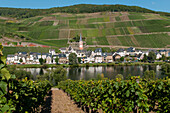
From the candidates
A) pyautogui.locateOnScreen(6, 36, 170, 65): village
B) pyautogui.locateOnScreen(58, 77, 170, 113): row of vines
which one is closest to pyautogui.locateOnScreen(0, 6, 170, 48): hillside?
pyautogui.locateOnScreen(6, 36, 170, 65): village

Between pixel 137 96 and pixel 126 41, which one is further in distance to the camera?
pixel 126 41

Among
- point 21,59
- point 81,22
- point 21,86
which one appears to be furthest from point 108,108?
point 81,22

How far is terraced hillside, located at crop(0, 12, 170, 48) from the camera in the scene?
12888 centimetres

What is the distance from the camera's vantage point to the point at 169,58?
96125 mm

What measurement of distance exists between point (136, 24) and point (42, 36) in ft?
283

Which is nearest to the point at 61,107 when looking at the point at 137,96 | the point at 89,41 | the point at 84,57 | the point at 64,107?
the point at 64,107

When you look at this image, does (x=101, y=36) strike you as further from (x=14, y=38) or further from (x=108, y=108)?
(x=108, y=108)

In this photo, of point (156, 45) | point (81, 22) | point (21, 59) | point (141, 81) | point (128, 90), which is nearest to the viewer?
point (128, 90)

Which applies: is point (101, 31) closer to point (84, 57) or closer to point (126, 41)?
point (126, 41)

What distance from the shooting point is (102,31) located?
496ft

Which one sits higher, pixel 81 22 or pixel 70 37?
pixel 81 22

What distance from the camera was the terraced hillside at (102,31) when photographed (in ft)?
423

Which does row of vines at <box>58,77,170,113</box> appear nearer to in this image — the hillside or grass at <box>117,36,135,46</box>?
the hillside

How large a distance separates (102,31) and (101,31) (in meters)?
0.88
